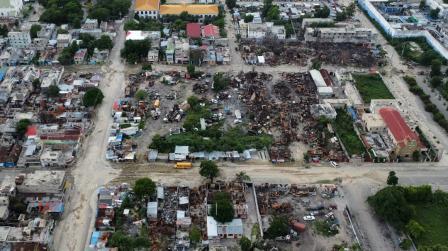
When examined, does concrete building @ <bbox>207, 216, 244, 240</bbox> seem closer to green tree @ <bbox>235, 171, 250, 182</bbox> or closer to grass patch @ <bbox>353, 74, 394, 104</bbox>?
green tree @ <bbox>235, 171, 250, 182</bbox>

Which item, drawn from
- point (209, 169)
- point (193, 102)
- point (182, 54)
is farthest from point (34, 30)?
point (209, 169)

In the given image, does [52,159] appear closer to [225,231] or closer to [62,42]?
[225,231]

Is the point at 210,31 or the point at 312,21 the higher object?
the point at 210,31

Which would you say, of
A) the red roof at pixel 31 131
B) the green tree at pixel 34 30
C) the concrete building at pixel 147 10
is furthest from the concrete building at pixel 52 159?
the concrete building at pixel 147 10

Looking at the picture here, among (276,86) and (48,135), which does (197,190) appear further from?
(276,86)

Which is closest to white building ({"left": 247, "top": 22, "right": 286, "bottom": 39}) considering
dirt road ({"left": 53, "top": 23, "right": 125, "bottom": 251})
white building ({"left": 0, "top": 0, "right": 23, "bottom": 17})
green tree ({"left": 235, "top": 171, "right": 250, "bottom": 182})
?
dirt road ({"left": 53, "top": 23, "right": 125, "bottom": 251})

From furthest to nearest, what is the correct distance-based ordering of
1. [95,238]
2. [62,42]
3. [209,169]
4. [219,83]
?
[62,42] < [219,83] < [209,169] < [95,238]

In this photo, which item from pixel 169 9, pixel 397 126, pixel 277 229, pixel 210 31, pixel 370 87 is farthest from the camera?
pixel 169 9
